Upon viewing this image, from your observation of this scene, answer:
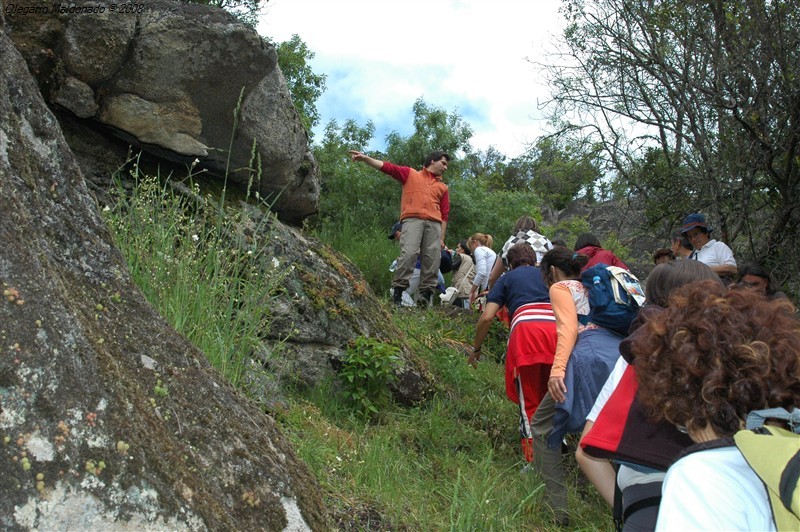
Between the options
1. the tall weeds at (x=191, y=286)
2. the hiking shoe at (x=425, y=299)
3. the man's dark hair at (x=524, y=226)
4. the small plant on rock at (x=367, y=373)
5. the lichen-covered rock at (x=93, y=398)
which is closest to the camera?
the lichen-covered rock at (x=93, y=398)

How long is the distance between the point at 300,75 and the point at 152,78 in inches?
539

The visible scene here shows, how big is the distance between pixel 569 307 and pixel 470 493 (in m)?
1.20

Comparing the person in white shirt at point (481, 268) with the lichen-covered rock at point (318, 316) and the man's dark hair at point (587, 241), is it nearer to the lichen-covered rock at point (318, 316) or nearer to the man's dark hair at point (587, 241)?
the man's dark hair at point (587, 241)

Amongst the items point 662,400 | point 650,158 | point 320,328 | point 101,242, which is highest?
point 650,158

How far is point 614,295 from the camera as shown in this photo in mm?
3865

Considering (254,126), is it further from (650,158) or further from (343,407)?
(650,158)

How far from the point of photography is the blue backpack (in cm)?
384

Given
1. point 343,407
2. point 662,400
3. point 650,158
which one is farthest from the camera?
point 650,158

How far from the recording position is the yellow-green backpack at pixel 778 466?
1.29 meters

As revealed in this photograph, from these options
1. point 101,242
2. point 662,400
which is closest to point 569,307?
point 662,400

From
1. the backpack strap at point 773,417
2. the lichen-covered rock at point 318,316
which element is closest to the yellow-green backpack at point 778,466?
the backpack strap at point 773,417

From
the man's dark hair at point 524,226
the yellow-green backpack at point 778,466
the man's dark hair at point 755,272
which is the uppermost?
the man's dark hair at point 755,272

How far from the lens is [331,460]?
3.82 m

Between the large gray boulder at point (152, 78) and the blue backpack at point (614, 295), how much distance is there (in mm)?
2545
